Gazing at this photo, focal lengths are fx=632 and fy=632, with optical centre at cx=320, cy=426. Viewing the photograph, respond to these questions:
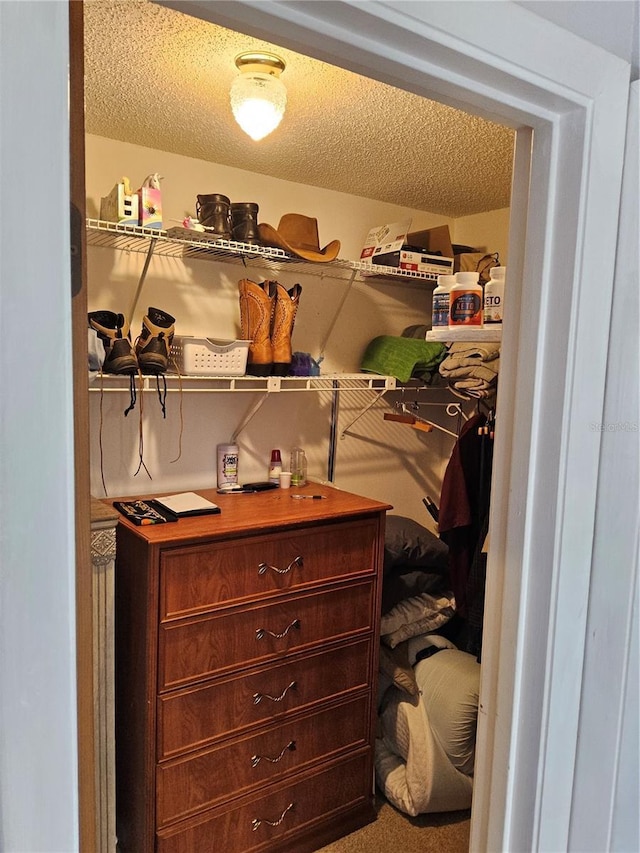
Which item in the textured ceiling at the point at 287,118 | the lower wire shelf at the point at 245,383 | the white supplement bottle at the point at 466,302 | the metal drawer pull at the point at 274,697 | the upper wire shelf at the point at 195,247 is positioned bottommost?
the metal drawer pull at the point at 274,697

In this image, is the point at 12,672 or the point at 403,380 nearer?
the point at 12,672

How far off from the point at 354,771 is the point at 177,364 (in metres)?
1.55

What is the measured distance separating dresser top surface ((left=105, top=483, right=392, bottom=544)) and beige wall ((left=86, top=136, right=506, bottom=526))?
0.60 ft

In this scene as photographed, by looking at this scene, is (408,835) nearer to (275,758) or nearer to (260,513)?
(275,758)

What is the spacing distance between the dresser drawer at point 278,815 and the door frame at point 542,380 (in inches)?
48.8

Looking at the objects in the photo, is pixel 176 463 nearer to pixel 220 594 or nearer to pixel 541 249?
pixel 220 594

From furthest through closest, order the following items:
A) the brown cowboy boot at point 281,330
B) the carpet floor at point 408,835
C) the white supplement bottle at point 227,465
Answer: the white supplement bottle at point 227,465 → the brown cowboy boot at point 281,330 → the carpet floor at point 408,835

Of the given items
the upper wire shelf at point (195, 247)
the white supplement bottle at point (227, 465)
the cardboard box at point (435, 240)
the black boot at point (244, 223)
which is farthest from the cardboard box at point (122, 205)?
the cardboard box at point (435, 240)

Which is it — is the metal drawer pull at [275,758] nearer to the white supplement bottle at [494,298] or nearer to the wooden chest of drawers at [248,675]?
the wooden chest of drawers at [248,675]

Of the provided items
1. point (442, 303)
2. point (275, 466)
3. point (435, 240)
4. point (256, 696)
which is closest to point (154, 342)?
point (275, 466)

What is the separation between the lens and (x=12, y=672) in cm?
54

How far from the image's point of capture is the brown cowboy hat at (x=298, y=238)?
2.17 m

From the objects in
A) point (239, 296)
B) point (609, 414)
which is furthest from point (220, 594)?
point (609, 414)

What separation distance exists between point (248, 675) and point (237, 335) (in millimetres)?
1224
